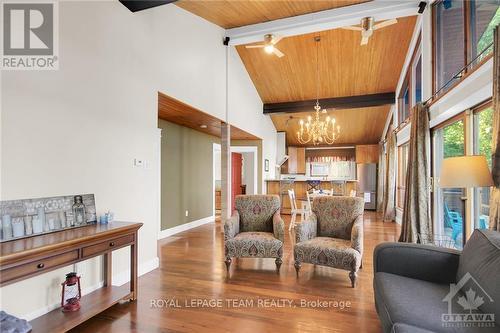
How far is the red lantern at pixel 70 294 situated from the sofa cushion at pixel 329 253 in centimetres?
215

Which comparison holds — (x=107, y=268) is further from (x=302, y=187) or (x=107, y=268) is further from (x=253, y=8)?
(x=302, y=187)

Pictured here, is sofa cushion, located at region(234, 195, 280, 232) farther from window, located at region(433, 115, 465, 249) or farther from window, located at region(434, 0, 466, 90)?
window, located at region(434, 0, 466, 90)

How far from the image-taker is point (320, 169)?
419 inches

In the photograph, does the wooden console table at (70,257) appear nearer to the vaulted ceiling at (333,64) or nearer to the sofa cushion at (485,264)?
the sofa cushion at (485,264)

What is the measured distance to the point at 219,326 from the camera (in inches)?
81.8

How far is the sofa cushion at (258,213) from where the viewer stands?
3611mm

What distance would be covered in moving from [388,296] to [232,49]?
547 cm

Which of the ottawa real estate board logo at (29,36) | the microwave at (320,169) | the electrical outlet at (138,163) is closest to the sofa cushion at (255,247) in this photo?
the electrical outlet at (138,163)

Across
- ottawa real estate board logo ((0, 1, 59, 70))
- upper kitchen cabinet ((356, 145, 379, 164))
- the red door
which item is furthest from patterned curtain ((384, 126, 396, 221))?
ottawa real estate board logo ((0, 1, 59, 70))

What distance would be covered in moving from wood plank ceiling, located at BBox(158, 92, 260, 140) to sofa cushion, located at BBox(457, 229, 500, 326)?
3546 mm

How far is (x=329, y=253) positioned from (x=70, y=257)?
2.38 m

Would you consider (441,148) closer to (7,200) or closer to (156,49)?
(156,49)

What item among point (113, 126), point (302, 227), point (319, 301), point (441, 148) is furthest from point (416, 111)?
point (113, 126)

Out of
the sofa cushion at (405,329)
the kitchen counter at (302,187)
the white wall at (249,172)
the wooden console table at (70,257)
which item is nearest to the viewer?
the sofa cushion at (405,329)
